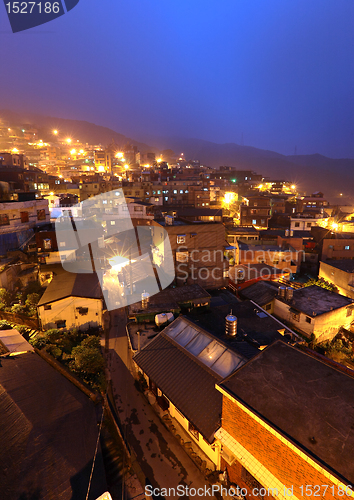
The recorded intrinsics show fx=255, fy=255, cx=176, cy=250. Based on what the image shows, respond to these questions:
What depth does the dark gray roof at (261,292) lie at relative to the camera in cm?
1933

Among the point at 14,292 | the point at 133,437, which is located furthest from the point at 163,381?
the point at 14,292

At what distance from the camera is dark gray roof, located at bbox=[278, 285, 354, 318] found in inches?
663

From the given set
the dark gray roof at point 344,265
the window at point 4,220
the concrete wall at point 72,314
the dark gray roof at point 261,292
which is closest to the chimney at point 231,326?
the dark gray roof at point 261,292

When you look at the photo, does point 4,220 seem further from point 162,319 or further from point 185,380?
point 185,380

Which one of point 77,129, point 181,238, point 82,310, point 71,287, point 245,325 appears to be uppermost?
point 77,129

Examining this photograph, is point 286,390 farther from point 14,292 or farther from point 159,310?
point 14,292

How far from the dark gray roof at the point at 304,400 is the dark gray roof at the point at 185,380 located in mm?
2340

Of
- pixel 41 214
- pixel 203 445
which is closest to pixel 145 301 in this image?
pixel 203 445

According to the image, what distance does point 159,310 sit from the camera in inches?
643

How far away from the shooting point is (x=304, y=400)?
7.00 meters

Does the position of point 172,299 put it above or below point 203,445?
above

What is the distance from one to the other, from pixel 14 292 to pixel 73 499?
59.0ft

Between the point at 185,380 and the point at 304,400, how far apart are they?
5010 millimetres

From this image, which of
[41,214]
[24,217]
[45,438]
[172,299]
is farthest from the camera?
[41,214]
